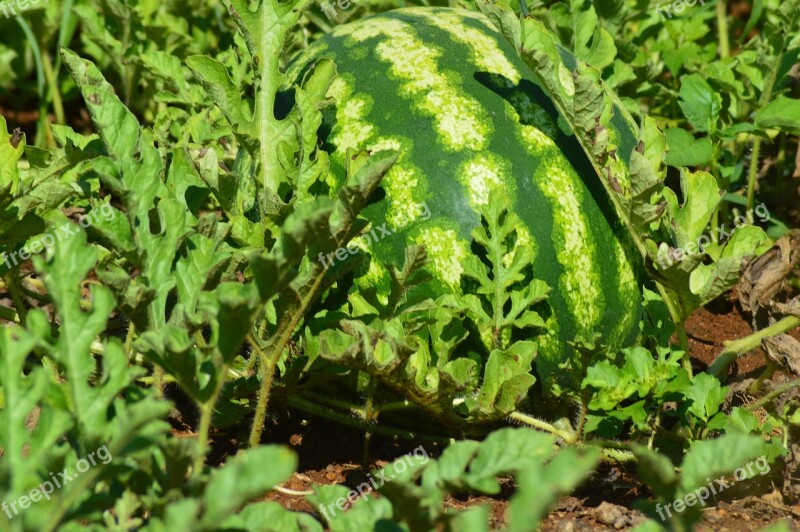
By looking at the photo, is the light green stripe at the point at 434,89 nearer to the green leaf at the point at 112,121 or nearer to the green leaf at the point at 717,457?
the green leaf at the point at 112,121

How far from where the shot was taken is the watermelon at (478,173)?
9.13ft

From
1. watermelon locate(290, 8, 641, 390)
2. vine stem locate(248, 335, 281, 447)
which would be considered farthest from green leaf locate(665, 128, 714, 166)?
vine stem locate(248, 335, 281, 447)

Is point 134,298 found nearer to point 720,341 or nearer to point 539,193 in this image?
point 539,193

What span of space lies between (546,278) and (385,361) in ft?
2.15

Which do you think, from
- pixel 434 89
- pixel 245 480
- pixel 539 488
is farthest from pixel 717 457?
pixel 434 89

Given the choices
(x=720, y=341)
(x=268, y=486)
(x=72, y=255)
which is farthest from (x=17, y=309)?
(x=720, y=341)

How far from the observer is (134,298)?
Answer: 2.26m
